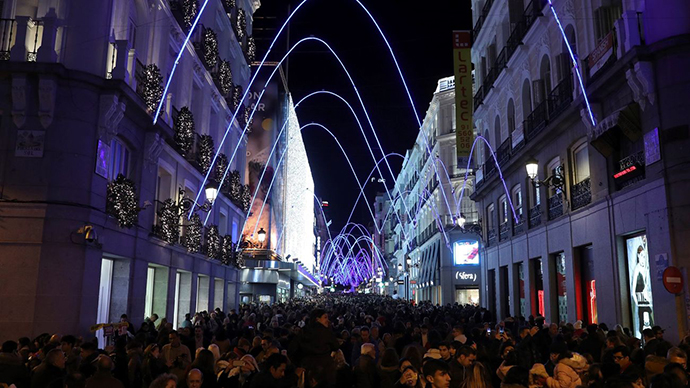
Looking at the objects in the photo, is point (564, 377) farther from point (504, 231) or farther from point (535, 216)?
point (504, 231)

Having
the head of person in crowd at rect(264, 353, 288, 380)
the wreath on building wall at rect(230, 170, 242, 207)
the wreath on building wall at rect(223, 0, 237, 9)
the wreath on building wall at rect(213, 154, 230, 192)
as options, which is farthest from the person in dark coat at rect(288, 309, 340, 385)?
the wreath on building wall at rect(223, 0, 237, 9)

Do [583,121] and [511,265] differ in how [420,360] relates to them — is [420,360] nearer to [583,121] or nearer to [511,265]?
[583,121]

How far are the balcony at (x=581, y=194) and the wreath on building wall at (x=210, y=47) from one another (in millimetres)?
16641

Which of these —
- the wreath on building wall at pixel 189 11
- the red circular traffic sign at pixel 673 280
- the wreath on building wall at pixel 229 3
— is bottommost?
the red circular traffic sign at pixel 673 280

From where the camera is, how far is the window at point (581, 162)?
1992cm

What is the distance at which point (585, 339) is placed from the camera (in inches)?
442

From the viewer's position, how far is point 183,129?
22141 millimetres

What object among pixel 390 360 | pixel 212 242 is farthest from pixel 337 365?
pixel 212 242

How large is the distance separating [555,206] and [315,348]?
653 inches

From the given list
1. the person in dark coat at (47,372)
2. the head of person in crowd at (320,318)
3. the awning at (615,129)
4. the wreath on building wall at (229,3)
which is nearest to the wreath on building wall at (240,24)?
the wreath on building wall at (229,3)

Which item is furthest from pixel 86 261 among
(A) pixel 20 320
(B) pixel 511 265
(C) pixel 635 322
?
(B) pixel 511 265

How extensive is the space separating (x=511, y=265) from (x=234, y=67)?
1960 cm

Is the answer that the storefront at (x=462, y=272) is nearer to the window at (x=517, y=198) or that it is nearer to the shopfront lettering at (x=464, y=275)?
the shopfront lettering at (x=464, y=275)

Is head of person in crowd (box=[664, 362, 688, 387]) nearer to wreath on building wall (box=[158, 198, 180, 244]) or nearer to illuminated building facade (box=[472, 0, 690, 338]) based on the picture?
illuminated building facade (box=[472, 0, 690, 338])
